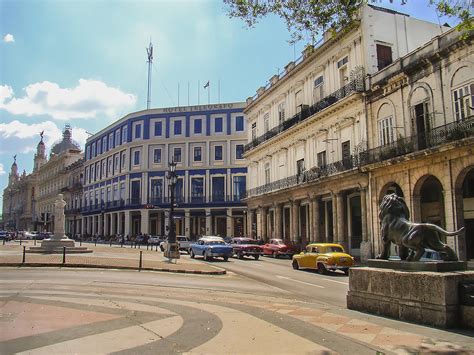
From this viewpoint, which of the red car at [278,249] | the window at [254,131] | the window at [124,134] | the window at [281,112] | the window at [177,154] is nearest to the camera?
the red car at [278,249]

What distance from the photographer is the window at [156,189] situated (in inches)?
2461

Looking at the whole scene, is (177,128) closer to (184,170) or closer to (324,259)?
(184,170)

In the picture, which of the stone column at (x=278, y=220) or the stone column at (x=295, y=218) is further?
the stone column at (x=278, y=220)

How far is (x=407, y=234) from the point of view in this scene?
8383 mm

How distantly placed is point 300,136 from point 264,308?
1122 inches

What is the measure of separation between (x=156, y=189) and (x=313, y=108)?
111 feet

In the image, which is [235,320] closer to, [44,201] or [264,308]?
[264,308]

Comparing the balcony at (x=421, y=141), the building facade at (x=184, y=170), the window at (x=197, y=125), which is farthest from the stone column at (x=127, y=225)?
the balcony at (x=421, y=141)

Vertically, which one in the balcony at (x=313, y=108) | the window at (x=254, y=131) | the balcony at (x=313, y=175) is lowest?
the balcony at (x=313, y=175)

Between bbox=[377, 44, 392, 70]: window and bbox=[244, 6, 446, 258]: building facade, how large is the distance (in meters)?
0.07

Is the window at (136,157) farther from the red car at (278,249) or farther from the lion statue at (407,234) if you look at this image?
the lion statue at (407,234)

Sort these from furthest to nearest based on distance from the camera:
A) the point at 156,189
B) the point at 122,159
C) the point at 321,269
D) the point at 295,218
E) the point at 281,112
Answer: the point at 122,159 → the point at 156,189 → the point at 281,112 → the point at 295,218 → the point at 321,269

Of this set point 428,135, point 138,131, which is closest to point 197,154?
point 138,131

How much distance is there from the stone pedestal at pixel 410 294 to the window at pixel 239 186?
5024cm
